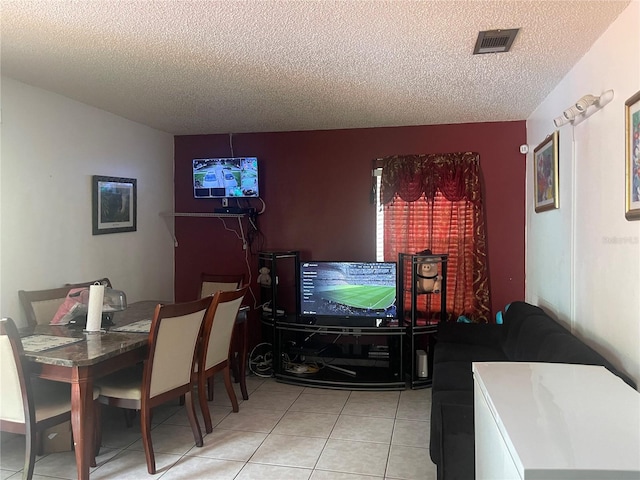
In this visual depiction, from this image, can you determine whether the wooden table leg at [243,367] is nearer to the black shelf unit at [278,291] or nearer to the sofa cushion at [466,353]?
the black shelf unit at [278,291]

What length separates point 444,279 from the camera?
3980 millimetres

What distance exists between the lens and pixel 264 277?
4.30m

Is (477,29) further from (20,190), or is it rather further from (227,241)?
(227,241)

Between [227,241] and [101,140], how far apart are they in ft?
5.12

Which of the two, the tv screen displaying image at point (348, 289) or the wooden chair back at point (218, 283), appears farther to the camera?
the wooden chair back at point (218, 283)

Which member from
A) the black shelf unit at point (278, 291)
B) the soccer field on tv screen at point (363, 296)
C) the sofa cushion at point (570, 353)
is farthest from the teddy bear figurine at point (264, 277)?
the sofa cushion at point (570, 353)

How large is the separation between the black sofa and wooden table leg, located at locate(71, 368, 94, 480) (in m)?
1.73

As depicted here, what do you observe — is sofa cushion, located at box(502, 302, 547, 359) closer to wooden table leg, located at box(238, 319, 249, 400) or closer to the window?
the window

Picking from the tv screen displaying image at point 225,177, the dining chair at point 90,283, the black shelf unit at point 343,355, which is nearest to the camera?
the dining chair at point 90,283

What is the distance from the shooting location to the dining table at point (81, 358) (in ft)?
7.39

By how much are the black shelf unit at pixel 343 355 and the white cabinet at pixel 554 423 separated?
213cm

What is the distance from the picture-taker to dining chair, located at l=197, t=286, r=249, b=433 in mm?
2988

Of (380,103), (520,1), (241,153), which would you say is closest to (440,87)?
(380,103)

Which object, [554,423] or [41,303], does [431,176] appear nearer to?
[554,423]
